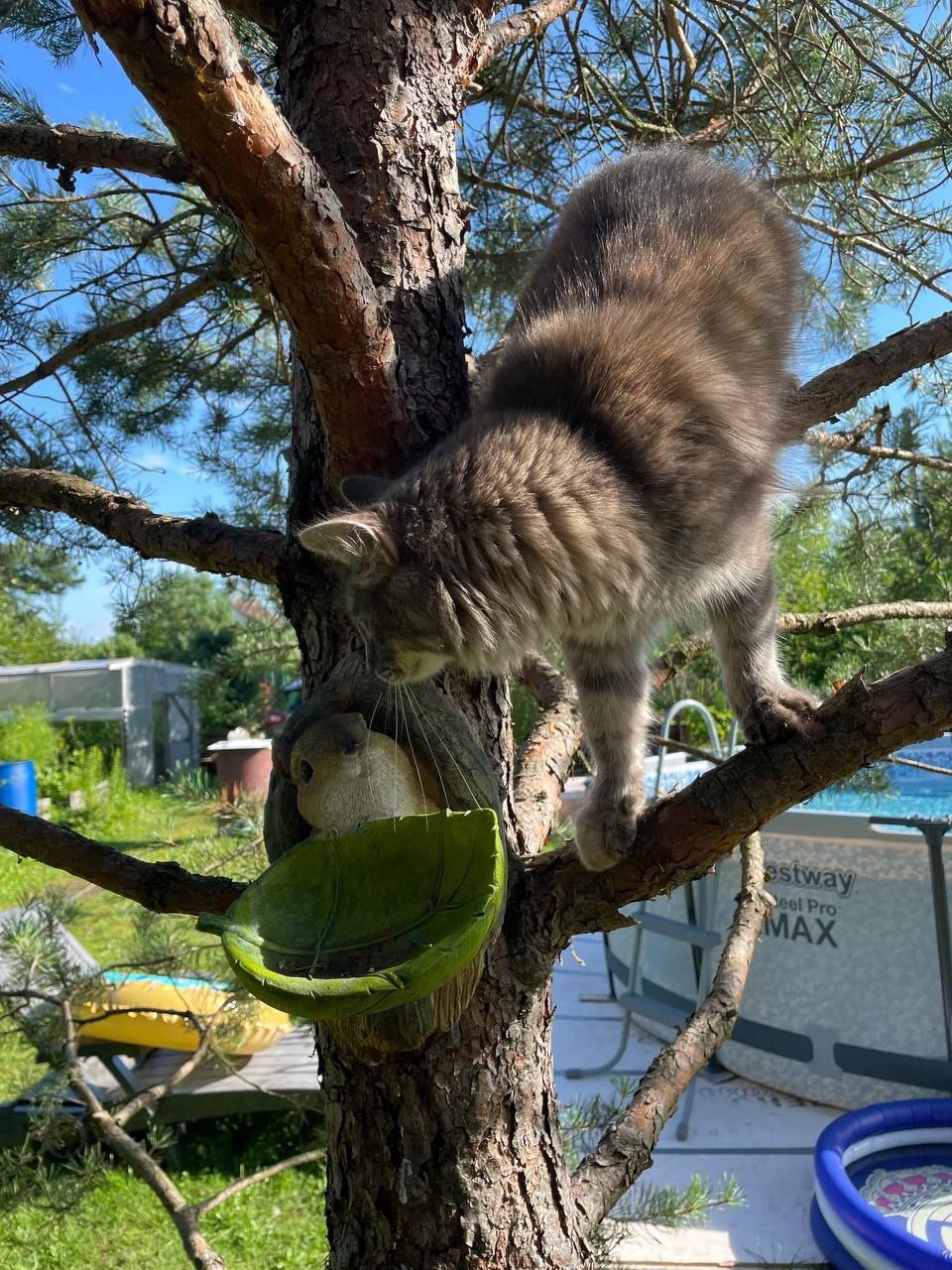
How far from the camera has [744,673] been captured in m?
1.31

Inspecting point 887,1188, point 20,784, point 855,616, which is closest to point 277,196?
point 855,616

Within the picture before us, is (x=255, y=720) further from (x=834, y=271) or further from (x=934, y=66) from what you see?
(x=934, y=66)

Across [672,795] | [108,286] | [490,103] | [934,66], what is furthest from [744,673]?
[108,286]

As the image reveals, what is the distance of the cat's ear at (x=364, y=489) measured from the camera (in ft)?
3.37

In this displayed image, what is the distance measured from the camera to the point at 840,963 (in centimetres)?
269

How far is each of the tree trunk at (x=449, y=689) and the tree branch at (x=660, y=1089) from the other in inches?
2.1

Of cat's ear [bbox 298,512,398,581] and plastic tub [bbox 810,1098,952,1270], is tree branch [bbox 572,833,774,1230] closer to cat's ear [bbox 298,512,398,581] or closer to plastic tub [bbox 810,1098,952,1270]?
cat's ear [bbox 298,512,398,581]

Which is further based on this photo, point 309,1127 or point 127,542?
point 309,1127

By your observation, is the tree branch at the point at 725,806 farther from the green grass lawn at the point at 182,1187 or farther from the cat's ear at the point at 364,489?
the green grass lawn at the point at 182,1187

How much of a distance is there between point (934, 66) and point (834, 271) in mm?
667

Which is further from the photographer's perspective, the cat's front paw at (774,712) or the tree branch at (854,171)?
the tree branch at (854,171)

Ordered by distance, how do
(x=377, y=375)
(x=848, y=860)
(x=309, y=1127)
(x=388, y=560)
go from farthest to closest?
(x=309, y=1127), (x=848, y=860), (x=388, y=560), (x=377, y=375)

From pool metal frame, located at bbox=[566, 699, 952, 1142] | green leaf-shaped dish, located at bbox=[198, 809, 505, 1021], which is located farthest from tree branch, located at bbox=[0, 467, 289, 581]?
pool metal frame, located at bbox=[566, 699, 952, 1142]

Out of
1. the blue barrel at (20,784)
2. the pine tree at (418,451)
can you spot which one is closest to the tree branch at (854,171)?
the pine tree at (418,451)
